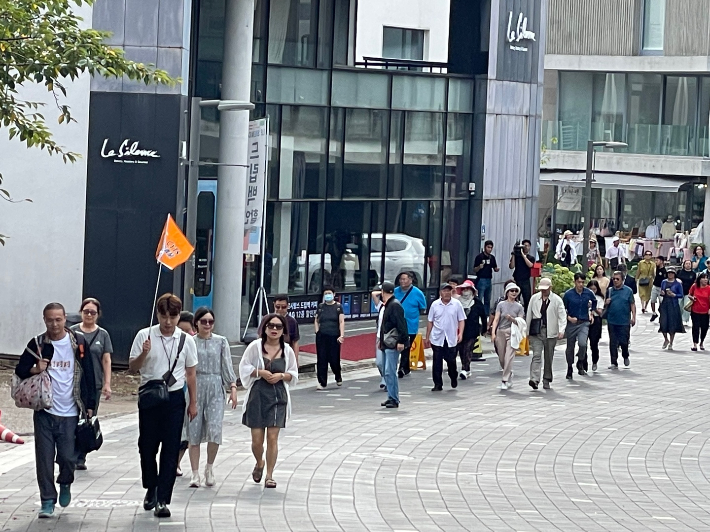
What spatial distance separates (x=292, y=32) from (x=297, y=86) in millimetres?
1100

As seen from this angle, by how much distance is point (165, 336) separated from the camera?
1097 centimetres

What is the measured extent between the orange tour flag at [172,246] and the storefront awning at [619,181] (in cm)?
3158

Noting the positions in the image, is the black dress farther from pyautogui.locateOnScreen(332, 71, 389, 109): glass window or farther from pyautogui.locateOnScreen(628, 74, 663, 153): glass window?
pyautogui.locateOnScreen(628, 74, 663, 153): glass window

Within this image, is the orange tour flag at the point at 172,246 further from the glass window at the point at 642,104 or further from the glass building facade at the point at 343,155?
the glass window at the point at 642,104

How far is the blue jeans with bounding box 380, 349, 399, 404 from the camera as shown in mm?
18516

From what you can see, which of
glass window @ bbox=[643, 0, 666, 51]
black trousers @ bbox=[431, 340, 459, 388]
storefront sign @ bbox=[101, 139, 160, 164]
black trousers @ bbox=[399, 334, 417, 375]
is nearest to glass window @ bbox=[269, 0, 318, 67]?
storefront sign @ bbox=[101, 139, 160, 164]

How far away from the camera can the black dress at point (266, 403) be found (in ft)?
40.3

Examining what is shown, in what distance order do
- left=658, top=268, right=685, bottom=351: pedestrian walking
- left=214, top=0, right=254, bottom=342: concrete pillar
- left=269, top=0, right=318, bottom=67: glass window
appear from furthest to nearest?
1. left=269, top=0, right=318, bottom=67: glass window
2. left=658, top=268, right=685, bottom=351: pedestrian walking
3. left=214, top=0, right=254, bottom=342: concrete pillar

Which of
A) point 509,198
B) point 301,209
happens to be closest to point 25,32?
point 301,209

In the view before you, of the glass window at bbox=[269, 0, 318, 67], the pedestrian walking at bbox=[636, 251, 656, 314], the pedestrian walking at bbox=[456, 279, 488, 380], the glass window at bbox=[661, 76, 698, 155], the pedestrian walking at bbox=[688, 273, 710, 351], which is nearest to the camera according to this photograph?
the pedestrian walking at bbox=[456, 279, 488, 380]

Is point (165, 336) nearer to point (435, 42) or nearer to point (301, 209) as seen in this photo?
point (301, 209)

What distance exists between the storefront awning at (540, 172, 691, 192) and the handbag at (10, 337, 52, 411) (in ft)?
133

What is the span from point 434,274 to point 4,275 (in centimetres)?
1248

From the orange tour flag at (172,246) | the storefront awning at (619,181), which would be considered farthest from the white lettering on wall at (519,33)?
the storefront awning at (619,181)
